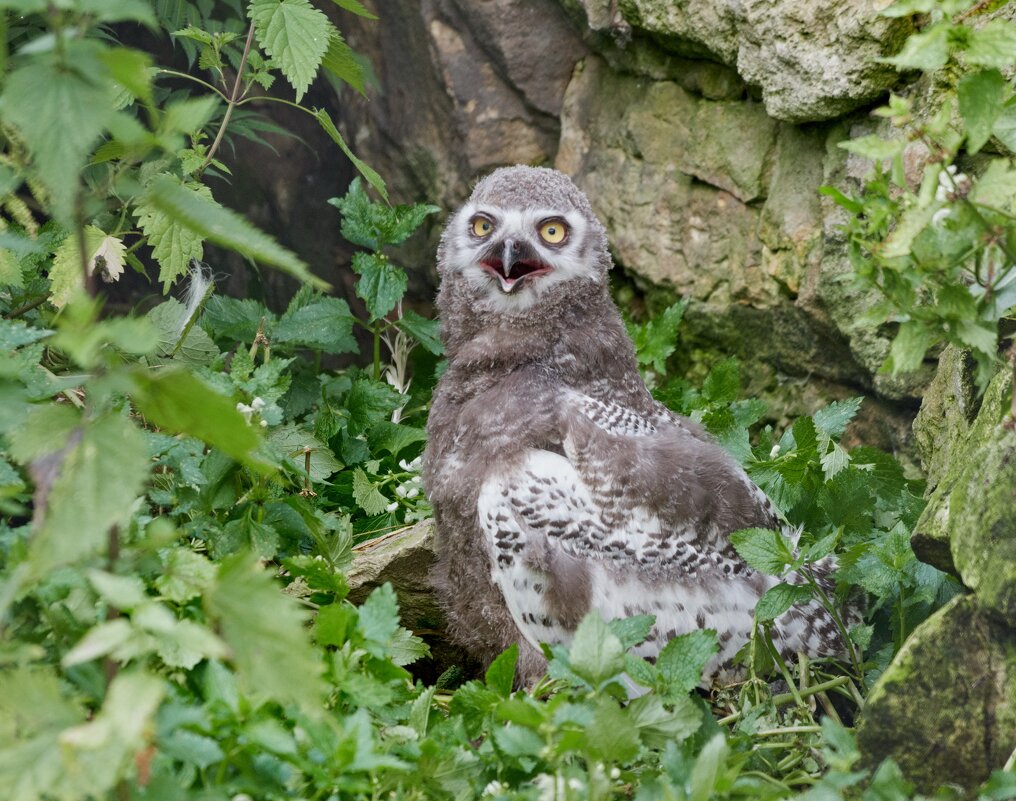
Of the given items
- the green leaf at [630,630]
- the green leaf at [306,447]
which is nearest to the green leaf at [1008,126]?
the green leaf at [630,630]

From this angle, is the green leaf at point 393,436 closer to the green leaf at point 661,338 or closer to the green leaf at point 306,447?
the green leaf at point 306,447

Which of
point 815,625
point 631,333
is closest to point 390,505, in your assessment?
point 631,333

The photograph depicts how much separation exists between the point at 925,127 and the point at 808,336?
2519 millimetres

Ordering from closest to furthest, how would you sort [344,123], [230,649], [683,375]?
1. [230,649]
2. [683,375]
3. [344,123]

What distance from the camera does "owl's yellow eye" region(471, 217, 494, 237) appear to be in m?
3.89

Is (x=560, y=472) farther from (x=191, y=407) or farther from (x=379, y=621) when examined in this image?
(x=191, y=407)

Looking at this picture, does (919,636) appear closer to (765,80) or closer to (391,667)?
(391,667)

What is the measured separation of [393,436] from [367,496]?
1.07ft

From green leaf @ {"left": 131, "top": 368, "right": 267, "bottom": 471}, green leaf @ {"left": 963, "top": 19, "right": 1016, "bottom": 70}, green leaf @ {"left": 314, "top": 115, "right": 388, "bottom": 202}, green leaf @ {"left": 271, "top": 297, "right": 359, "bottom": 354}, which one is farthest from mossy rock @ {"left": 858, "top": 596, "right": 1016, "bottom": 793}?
green leaf @ {"left": 271, "top": 297, "right": 359, "bottom": 354}

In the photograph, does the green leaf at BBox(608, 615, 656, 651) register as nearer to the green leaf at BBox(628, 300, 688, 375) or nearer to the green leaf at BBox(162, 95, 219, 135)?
the green leaf at BBox(162, 95, 219, 135)

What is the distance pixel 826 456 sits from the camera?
3832 mm

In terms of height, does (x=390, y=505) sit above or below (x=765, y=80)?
below

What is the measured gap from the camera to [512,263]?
12.2 ft

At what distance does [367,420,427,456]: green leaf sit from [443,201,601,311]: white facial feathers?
32.5 inches
